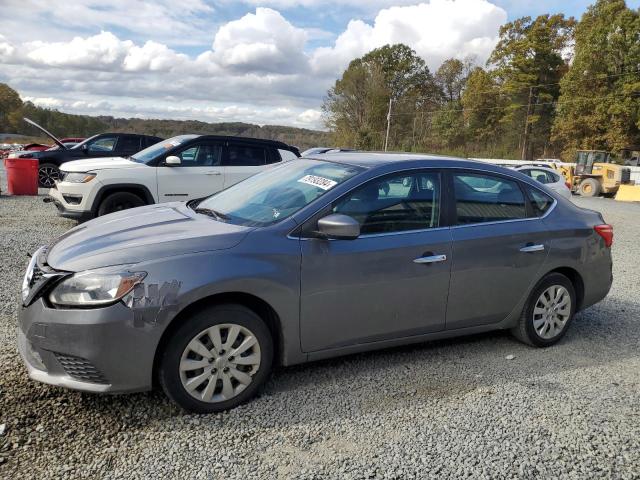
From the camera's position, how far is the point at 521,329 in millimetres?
4609

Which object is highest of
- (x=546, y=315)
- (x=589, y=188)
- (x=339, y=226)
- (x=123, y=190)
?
(x=339, y=226)

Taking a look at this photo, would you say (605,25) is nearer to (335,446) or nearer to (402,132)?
(402,132)

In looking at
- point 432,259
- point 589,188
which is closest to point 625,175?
point 589,188

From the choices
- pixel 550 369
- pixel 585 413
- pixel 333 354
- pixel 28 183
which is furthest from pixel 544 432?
pixel 28 183

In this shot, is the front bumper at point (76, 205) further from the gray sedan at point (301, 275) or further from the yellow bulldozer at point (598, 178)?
the yellow bulldozer at point (598, 178)

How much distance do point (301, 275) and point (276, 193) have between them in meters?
0.89

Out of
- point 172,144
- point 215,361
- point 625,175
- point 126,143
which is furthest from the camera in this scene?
point 625,175

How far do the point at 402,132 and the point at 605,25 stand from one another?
24787 mm

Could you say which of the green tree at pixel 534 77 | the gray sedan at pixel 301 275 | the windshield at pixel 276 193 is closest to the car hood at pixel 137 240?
the gray sedan at pixel 301 275

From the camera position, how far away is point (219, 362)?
3287 mm

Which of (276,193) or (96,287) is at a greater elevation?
(276,193)

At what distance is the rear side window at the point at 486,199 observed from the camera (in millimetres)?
4238

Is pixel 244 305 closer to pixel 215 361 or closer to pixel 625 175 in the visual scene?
pixel 215 361

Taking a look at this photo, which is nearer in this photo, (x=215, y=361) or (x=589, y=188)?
(x=215, y=361)
